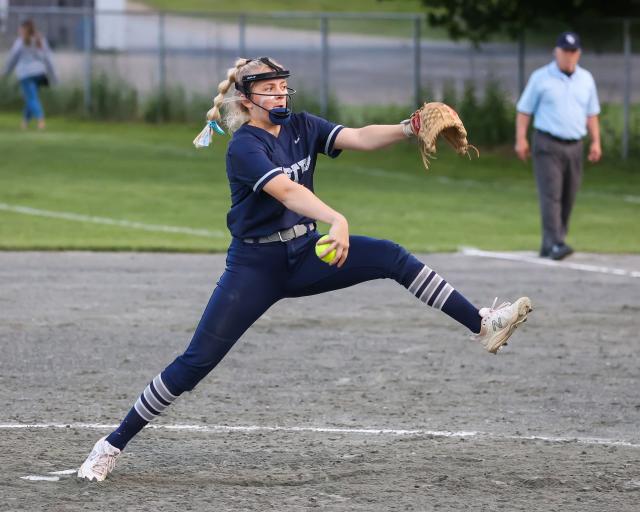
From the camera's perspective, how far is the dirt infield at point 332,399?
7.11m

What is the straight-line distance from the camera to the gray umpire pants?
15641 millimetres

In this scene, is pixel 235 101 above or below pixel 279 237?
above

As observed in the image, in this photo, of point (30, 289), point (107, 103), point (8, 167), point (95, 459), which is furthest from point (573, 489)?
point (107, 103)

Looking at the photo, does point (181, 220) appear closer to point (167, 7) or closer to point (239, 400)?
point (239, 400)

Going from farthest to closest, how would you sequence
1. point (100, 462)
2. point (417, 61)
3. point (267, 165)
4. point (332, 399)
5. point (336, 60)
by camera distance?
point (336, 60)
point (417, 61)
point (332, 399)
point (100, 462)
point (267, 165)

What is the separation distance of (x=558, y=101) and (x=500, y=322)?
8802 millimetres

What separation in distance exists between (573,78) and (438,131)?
29.4 feet

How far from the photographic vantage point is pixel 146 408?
720 cm

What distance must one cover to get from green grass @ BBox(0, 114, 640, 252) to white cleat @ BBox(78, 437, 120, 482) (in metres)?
9.07

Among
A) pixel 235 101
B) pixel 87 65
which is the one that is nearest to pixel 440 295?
pixel 235 101

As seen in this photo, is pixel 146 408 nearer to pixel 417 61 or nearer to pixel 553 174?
pixel 553 174

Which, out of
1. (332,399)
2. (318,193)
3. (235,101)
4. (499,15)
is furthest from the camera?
(499,15)

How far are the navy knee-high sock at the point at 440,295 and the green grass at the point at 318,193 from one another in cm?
892

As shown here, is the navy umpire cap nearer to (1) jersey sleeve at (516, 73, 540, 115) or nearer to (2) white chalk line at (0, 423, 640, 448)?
(1) jersey sleeve at (516, 73, 540, 115)
